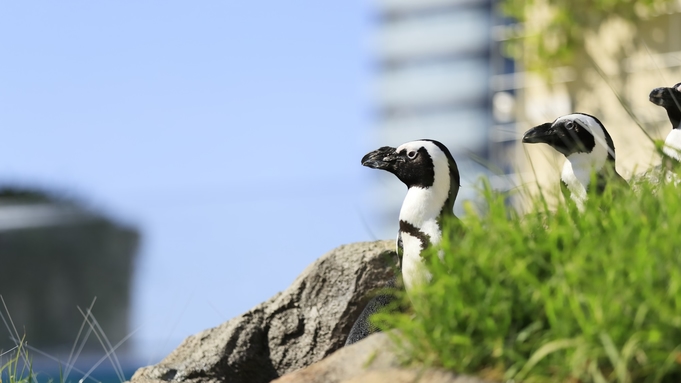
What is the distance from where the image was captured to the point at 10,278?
883cm

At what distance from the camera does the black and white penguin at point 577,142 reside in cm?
221

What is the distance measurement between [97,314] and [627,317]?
808cm

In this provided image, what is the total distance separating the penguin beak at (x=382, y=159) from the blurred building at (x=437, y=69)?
81.6 feet

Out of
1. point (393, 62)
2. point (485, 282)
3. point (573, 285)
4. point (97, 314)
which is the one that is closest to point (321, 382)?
point (485, 282)

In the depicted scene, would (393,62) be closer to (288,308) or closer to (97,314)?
(97,314)

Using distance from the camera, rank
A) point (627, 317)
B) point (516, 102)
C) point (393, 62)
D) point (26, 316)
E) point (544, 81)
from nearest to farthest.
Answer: point (627, 317), point (26, 316), point (544, 81), point (516, 102), point (393, 62)

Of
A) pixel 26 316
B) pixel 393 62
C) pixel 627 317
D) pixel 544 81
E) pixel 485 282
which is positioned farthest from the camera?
pixel 393 62

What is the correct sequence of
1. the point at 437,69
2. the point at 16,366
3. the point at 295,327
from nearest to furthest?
1. the point at 16,366
2. the point at 295,327
3. the point at 437,69

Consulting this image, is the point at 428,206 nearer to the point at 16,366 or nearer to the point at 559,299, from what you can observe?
the point at 559,299

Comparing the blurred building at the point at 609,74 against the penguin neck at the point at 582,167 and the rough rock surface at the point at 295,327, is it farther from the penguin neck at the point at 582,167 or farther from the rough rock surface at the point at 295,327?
the penguin neck at the point at 582,167

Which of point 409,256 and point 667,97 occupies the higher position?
point 667,97

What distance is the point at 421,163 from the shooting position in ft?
7.21

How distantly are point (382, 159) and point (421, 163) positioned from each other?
0.38 ft

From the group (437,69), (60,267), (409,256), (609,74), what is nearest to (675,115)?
(409,256)
